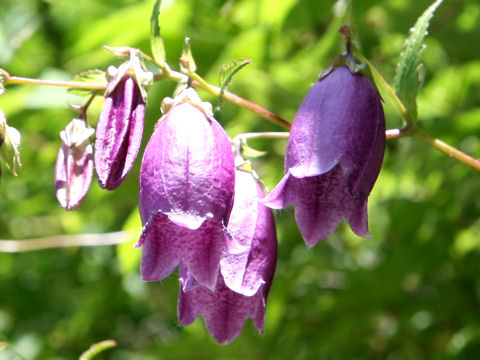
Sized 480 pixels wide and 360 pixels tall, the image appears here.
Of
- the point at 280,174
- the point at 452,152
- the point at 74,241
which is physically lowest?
the point at 74,241

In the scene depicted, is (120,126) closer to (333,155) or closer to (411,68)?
(333,155)

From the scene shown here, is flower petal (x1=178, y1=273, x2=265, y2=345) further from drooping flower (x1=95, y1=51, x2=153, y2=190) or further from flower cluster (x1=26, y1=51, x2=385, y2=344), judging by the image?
drooping flower (x1=95, y1=51, x2=153, y2=190)

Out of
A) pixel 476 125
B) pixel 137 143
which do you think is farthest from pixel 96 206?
pixel 137 143

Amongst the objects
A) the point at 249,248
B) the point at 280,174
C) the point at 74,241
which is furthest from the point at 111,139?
the point at 74,241

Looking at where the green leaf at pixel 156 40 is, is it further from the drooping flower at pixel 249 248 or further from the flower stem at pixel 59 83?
the drooping flower at pixel 249 248

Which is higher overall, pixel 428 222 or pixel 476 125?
pixel 476 125

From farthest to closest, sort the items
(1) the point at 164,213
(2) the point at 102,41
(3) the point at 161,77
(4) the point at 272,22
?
1. (2) the point at 102,41
2. (4) the point at 272,22
3. (3) the point at 161,77
4. (1) the point at 164,213

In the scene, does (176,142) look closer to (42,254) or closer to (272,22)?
(272,22)

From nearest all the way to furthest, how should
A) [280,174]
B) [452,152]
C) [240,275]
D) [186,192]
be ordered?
[186,192] → [240,275] → [452,152] → [280,174]

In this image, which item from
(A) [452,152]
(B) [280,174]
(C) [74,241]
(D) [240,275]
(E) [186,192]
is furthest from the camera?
(C) [74,241]
